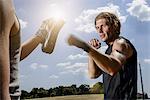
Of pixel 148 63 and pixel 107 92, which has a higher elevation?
pixel 148 63

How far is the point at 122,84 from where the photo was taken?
195cm

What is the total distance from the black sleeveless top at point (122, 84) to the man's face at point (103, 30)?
0.20 m

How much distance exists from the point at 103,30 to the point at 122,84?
34 cm

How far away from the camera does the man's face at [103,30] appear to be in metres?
1.98

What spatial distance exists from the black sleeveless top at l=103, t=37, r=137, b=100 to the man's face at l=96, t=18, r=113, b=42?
0.20 meters

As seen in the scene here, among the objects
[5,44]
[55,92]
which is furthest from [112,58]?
[5,44]

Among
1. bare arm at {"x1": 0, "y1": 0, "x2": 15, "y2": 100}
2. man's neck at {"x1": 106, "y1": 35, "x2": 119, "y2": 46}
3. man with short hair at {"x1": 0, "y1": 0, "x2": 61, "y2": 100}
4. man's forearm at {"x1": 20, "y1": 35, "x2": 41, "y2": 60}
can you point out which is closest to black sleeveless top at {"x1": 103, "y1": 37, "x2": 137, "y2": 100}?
man's neck at {"x1": 106, "y1": 35, "x2": 119, "y2": 46}

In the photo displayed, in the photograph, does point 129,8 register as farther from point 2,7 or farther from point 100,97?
point 2,7

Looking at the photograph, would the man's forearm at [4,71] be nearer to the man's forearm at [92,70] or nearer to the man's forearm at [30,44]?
the man's forearm at [30,44]

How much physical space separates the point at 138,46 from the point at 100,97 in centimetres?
38

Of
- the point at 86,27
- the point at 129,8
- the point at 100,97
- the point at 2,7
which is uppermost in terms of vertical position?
the point at 129,8

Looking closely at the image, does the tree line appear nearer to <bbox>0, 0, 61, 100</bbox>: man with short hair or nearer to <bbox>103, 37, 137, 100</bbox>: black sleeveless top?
<bbox>103, 37, 137, 100</bbox>: black sleeveless top

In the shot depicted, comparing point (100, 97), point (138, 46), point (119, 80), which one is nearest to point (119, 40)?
point (138, 46)

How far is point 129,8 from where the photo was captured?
1987 mm
